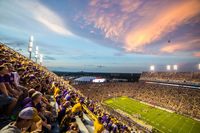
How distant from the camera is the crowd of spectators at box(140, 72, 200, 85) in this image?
2606 inches

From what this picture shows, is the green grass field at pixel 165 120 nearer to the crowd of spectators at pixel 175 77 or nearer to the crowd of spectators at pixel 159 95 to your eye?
the crowd of spectators at pixel 159 95

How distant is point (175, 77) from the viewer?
7412 cm

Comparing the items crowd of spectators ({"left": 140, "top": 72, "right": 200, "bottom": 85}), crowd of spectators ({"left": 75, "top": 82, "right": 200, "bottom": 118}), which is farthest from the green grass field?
crowd of spectators ({"left": 140, "top": 72, "right": 200, "bottom": 85})

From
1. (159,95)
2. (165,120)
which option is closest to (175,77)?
(159,95)

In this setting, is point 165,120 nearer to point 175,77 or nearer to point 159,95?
point 159,95

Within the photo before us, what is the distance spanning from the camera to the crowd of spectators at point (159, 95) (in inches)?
2001

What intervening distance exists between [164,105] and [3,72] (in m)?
52.3

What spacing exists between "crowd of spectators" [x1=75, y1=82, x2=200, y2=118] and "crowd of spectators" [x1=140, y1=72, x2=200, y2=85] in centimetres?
298

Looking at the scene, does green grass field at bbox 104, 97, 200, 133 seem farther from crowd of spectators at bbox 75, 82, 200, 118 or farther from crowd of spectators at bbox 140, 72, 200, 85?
crowd of spectators at bbox 140, 72, 200, 85

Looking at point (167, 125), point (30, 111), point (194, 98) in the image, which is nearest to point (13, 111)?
point (30, 111)

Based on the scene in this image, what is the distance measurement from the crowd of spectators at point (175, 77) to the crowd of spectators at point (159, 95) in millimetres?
2984

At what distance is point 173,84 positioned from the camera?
73.2m

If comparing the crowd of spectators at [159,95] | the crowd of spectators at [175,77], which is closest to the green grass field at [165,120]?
the crowd of spectators at [159,95]

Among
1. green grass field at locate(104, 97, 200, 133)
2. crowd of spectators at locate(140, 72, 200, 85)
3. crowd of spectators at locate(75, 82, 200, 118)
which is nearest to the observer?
green grass field at locate(104, 97, 200, 133)
